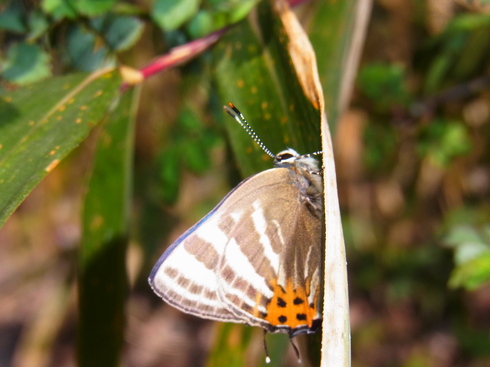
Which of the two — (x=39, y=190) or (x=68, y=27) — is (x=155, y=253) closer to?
(x=39, y=190)

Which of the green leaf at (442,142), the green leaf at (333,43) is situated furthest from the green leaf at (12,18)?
the green leaf at (442,142)

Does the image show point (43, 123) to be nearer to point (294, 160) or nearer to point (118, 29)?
point (118, 29)

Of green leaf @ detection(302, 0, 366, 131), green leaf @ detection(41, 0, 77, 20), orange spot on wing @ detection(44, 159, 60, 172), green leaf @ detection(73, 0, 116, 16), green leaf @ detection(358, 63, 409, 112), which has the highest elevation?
green leaf @ detection(358, 63, 409, 112)

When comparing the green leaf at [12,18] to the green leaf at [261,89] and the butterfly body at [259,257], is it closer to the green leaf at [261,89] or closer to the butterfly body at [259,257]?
the green leaf at [261,89]

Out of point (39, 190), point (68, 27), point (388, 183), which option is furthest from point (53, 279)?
point (68, 27)

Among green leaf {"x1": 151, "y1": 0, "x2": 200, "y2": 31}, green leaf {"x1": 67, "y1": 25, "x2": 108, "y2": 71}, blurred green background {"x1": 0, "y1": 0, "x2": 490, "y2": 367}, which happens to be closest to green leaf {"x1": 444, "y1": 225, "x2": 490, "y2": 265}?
blurred green background {"x1": 0, "y1": 0, "x2": 490, "y2": 367}

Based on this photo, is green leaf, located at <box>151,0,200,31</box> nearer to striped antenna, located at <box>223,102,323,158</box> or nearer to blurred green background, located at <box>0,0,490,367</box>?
blurred green background, located at <box>0,0,490,367</box>

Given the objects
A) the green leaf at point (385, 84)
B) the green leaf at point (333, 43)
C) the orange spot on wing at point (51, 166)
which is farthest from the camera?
the green leaf at point (385, 84)
